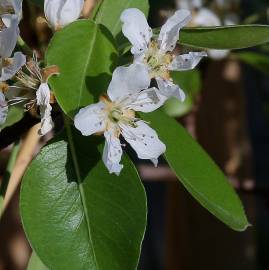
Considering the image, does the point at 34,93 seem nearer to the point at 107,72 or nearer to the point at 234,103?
the point at 107,72

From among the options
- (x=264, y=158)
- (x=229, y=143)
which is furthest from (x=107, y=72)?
(x=264, y=158)

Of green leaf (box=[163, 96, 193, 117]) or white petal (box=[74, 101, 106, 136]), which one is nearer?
white petal (box=[74, 101, 106, 136])

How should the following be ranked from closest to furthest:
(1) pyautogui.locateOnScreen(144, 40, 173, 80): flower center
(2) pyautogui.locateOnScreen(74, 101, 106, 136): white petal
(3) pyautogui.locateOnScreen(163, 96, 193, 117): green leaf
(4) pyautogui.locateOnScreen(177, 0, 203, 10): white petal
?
(2) pyautogui.locateOnScreen(74, 101, 106, 136): white petal → (1) pyautogui.locateOnScreen(144, 40, 173, 80): flower center → (3) pyautogui.locateOnScreen(163, 96, 193, 117): green leaf → (4) pyautogui.locateOnScreen(177, 0, 203, 10): white petal

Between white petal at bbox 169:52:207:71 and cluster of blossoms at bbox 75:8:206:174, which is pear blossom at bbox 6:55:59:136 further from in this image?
white petal at bbox 169:52:207:71

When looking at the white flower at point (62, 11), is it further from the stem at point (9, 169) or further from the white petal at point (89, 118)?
the stem at point (9, 169)

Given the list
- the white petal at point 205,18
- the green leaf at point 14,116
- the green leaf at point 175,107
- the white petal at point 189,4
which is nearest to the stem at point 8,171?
the green leaf at point 14,116

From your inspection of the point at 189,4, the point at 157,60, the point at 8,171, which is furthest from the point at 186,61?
the point at 189,4

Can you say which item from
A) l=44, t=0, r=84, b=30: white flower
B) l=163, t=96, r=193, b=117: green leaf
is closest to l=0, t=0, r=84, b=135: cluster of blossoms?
l=44, t=0, r=84, b=30: white flower
